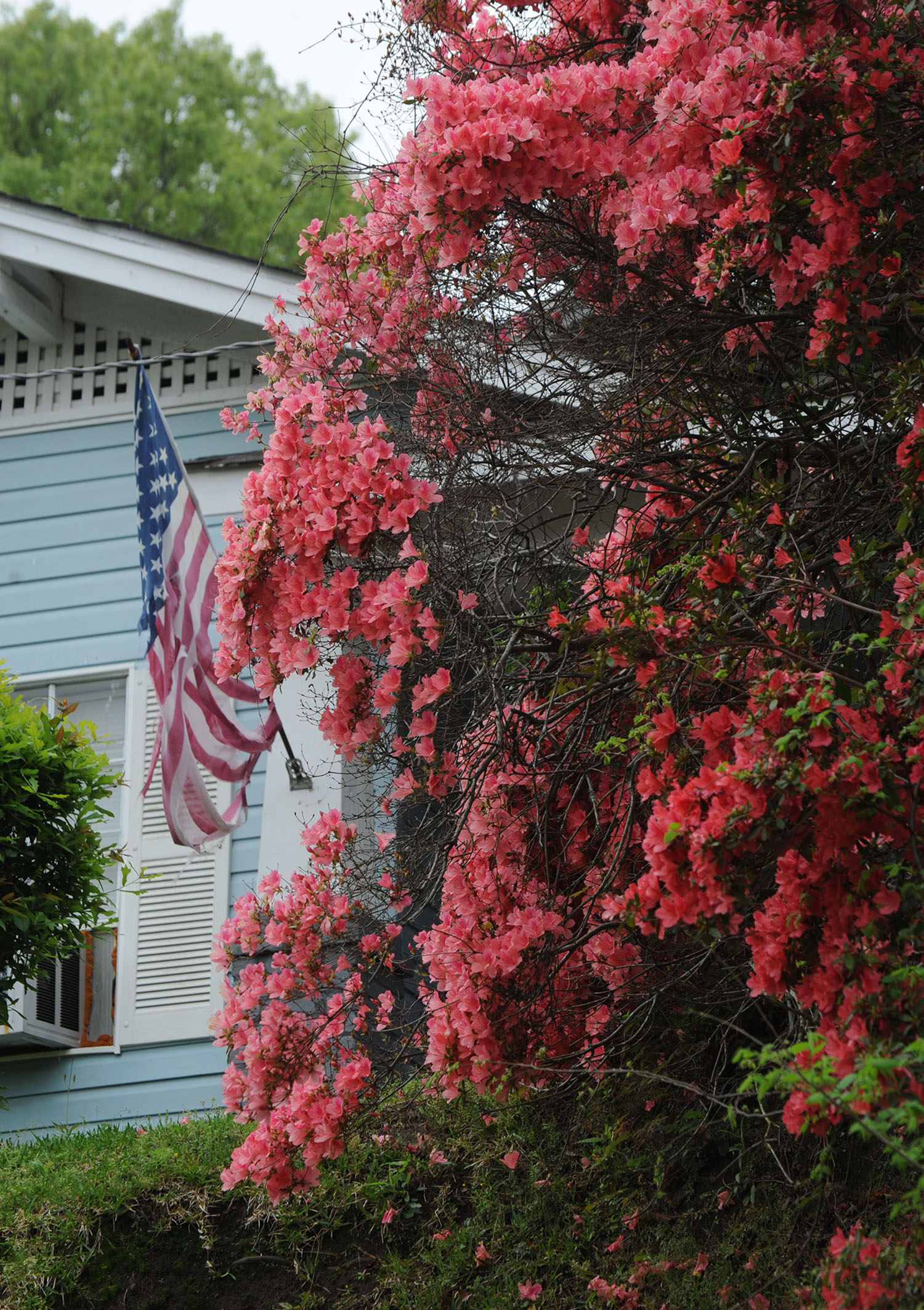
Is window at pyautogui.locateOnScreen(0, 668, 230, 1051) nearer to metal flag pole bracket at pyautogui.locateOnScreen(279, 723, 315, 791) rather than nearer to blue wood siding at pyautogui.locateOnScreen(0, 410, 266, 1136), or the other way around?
blue wood siding at pyautogui.locateOnScreen(0, 410, 266, 1136)

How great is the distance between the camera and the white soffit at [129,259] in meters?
7.84

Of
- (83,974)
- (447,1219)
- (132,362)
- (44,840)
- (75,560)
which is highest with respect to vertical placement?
(132,362)

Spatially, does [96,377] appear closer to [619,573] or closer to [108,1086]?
[108,1086]

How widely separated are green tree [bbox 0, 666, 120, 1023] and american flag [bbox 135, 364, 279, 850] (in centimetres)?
33

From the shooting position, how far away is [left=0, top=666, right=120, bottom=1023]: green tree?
5.39 m

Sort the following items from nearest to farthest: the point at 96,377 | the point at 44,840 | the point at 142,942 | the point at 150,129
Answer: the point at 44,840
the point at 142,942
the point at 96,377
the point at 150,129

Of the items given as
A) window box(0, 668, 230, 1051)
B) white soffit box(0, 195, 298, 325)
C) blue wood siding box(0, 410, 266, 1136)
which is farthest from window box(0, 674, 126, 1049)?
white soffit box(0, 195, 298, 325)

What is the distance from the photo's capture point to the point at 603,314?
4.69 meters

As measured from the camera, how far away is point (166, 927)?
7195 mm

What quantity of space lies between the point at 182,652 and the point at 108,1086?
2.53 metres

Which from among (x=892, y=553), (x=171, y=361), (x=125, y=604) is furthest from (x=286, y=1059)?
(x=171, y=361)

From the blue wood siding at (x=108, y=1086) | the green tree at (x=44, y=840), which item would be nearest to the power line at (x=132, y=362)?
the green tree at (x=44, y=840)

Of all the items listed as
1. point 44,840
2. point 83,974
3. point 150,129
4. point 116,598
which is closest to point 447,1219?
point 44,840

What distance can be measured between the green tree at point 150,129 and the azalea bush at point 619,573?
14618 mm
